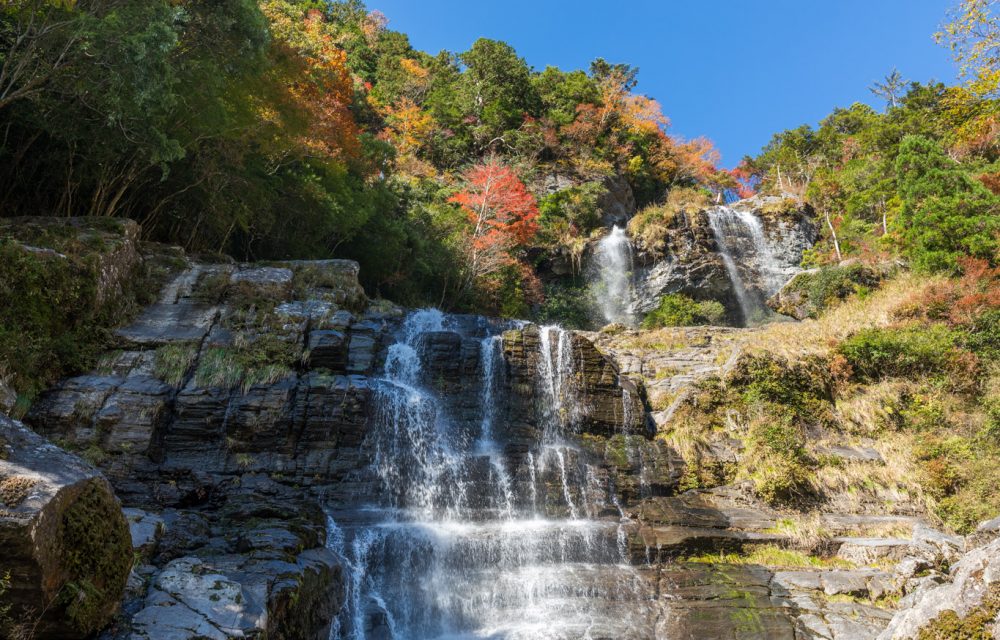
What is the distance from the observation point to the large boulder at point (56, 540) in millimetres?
3766

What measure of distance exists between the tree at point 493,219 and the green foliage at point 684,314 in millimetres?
6746

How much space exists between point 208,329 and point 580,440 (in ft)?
29.4

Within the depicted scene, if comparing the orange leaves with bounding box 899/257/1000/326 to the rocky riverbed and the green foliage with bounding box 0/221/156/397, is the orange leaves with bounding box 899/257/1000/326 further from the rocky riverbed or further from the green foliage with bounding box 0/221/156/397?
the green foliage with bounding box 0/221/156/397

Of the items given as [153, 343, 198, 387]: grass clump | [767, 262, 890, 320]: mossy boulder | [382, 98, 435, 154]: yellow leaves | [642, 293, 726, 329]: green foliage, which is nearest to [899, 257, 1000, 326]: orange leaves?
[767, 262, 890, 320]: mossy boulder

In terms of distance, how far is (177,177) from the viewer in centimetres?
Result: 1528

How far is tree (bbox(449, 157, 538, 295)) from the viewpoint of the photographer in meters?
23.5

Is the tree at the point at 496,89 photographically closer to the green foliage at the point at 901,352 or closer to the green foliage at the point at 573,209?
the green foliage at the point at 573,209

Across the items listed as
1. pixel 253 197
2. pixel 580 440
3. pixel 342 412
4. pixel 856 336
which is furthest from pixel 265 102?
pixel 856 336

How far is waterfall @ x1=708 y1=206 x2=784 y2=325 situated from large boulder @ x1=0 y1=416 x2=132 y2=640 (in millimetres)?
26021

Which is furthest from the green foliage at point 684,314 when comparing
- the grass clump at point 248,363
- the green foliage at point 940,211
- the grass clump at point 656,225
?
the grass clump at point 248,363

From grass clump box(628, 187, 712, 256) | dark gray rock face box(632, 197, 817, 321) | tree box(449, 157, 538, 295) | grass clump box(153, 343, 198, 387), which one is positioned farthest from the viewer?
grass clump box(628, 187, 712, 256)

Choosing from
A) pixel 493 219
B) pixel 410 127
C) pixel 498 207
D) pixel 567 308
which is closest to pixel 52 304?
pixel 493 219

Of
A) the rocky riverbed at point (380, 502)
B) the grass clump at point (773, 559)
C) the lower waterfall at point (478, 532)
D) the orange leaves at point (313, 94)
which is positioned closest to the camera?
the rocky riverbed at point (380, 502)

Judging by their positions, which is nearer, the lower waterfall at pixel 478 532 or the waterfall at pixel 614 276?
the lower waterfall at pixel 478 532
